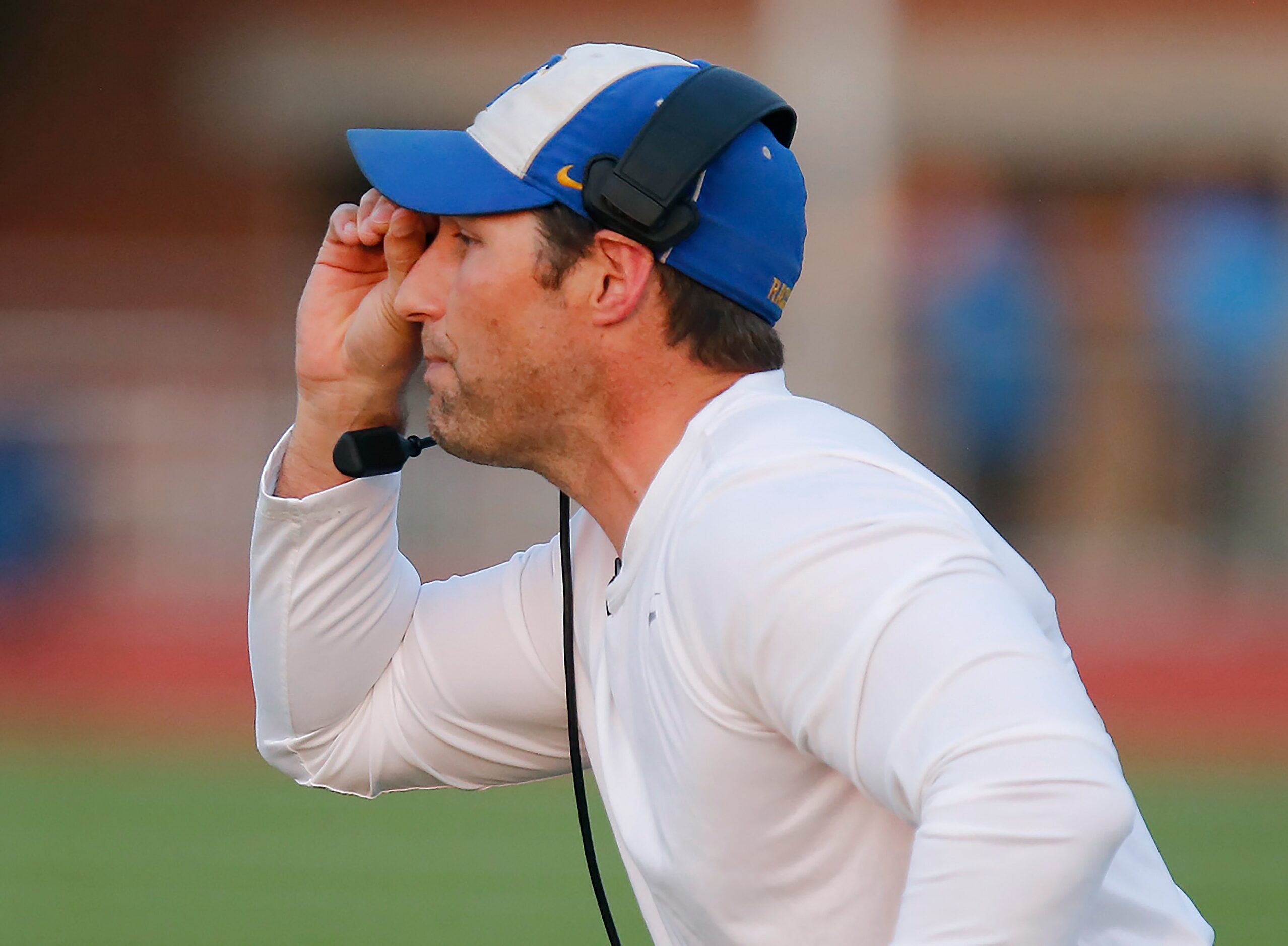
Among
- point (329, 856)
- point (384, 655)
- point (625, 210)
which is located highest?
point (625, 210)

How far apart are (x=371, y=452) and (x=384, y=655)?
0.29 m

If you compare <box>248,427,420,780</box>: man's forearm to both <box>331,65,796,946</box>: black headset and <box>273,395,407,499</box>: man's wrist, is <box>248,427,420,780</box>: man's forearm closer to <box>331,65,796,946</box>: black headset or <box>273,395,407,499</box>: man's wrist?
<box>273,395,407,499</box>: man's wrist

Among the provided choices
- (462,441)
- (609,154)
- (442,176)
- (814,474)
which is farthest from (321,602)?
(814,474)

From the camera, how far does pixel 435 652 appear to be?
2.14 m

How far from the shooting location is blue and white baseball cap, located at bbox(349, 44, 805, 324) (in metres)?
1.84

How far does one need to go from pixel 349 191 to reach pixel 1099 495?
20.1ft

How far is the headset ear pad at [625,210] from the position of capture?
1.80 m

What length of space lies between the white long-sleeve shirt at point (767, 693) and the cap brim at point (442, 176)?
37 centimetres

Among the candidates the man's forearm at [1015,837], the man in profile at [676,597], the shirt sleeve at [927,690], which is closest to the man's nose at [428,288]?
the man in profile at [676,597]

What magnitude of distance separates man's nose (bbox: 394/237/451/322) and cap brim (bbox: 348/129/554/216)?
0.29 feet

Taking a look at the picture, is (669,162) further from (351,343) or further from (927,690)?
→ (927,690)

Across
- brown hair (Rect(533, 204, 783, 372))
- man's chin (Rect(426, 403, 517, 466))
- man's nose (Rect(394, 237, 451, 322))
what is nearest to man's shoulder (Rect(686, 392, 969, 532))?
brown hair (Rect(533, 204, 783, 372))

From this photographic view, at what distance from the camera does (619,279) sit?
1875 millimetres

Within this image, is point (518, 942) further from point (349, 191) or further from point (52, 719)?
point (349, 191)
